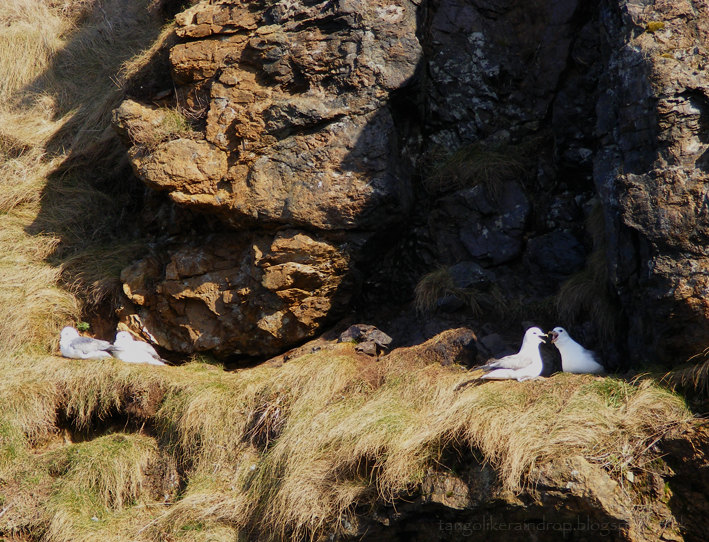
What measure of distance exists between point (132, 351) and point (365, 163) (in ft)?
9.12

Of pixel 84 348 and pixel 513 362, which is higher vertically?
pixel 513 362

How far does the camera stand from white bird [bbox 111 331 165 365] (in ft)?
21.0

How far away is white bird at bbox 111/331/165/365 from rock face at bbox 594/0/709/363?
416 cm

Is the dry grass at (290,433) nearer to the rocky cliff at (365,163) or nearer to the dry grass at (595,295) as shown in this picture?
the dry grass at (595,295)

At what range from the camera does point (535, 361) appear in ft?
16.4

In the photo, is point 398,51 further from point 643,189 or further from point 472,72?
point 643,189

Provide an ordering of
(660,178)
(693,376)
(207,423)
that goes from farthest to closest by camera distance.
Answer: (207,423) < (660,178) < (693,376)

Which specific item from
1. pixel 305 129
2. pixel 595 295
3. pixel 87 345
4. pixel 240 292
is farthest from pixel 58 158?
pixel 595 295

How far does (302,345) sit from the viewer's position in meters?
6.45

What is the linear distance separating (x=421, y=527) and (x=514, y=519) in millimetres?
634

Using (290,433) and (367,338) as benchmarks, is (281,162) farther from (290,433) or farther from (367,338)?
(290,433)

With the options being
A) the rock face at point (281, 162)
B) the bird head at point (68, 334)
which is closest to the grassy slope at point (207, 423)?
the bird head at point (68, 334)

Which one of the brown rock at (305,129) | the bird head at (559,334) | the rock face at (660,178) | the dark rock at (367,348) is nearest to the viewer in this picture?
the rock face at (660,178)

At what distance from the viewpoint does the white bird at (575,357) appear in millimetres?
5051
